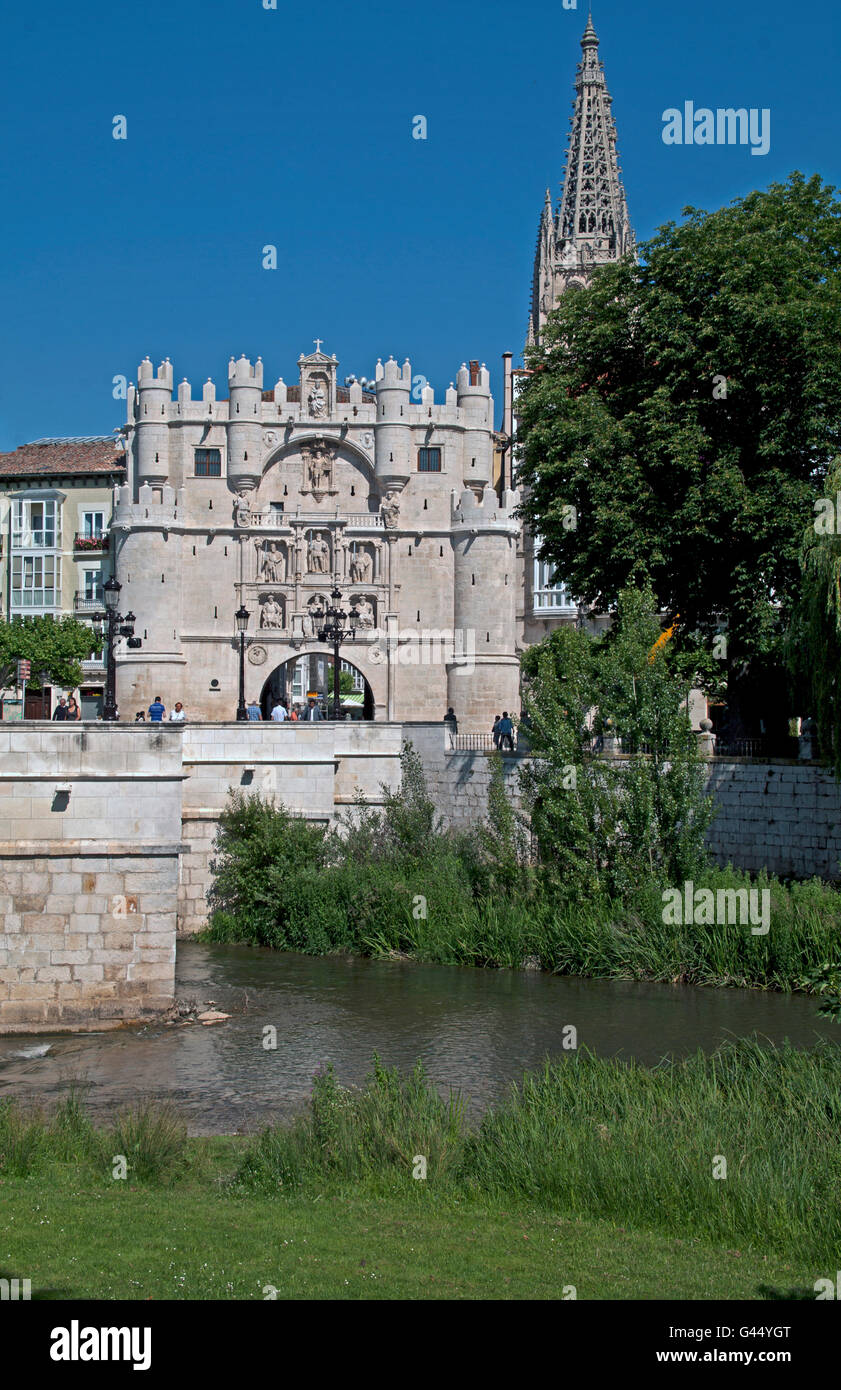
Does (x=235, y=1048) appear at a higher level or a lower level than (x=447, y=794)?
lower

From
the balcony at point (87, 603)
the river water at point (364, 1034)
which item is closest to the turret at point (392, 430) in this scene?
the balcony at point (87, 603)

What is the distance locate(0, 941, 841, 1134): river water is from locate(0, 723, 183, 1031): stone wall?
56 centimetres

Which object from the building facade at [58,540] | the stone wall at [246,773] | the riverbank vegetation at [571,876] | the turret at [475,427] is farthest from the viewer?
the building facade at [58,540]

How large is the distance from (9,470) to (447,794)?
92.6 ft

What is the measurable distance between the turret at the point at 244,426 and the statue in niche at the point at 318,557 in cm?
273

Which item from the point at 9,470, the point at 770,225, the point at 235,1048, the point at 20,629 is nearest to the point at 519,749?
the point at 770,225

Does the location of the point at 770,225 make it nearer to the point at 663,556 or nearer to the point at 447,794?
the point at 663,556

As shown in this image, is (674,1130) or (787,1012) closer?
(674,1130)

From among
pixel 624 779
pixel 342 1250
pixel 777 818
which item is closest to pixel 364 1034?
pixel 624 779

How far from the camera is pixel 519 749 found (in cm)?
2942

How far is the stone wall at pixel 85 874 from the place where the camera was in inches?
693

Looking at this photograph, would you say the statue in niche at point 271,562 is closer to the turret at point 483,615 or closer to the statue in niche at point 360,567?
A: the statue in niche at point 360,567

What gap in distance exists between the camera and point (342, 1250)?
8.28 metres

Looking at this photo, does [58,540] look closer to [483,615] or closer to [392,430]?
[392,430]
